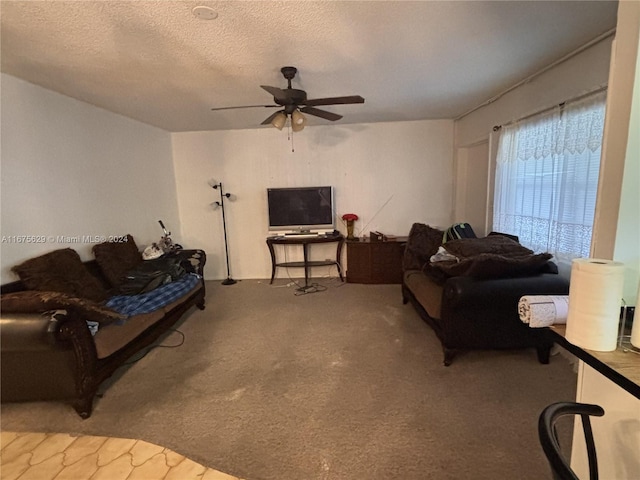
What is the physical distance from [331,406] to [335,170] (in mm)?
3237

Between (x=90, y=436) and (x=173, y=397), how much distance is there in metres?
0.44

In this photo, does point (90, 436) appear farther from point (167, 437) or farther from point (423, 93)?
point (423, 93)

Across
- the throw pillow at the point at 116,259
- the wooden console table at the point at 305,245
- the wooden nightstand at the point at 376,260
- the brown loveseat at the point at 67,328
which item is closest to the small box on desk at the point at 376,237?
the wooden nightstand at the point at 376,260

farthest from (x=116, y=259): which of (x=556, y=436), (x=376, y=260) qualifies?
(x=556, y=436)

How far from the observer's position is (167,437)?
1690 millimetres

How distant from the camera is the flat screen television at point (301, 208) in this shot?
4.29 metres

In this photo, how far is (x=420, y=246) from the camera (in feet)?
10.9

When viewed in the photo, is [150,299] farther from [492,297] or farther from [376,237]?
[376,237]

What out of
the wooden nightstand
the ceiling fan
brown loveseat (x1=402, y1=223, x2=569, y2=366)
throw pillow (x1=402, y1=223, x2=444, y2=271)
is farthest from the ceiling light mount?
the wooden nightstand

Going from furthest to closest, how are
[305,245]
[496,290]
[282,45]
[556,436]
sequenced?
1. [305,245]
2. [496,290]
3. [282,45]
4. [556,436]

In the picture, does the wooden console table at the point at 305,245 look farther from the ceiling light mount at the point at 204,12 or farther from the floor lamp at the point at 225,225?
the ceiling light mount at the point at 204,12

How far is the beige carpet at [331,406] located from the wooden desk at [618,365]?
0.95m

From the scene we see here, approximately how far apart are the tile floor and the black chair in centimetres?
138

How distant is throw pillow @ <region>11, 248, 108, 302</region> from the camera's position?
181cm
